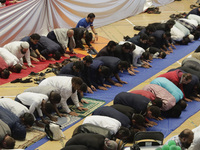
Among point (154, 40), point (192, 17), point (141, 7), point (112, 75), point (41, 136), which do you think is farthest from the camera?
point (141, 7)

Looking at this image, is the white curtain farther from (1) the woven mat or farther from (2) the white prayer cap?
(1) the woven mat

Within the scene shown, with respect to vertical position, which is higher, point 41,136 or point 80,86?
point 80,86

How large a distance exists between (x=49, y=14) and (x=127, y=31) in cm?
261

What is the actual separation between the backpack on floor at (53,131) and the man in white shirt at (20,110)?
0.26m

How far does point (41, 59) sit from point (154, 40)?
279 cm

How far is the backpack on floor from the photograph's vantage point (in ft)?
19.2

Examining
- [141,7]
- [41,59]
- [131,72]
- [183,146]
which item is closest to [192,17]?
[141,7]

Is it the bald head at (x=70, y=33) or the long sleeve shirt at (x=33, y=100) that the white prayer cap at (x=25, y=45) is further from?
the long sleeve shirt at (x=33, y=100)

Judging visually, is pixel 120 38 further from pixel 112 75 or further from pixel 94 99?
pixel 94 99

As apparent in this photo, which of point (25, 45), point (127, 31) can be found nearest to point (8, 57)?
point (25, 45)

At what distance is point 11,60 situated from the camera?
8.02 meters

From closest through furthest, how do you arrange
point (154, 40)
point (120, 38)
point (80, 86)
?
point (80, 86)
point (154, 40)
point (120, 38)

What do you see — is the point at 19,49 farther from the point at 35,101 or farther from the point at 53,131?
the point at 53,131

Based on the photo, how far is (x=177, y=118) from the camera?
22.8ft
